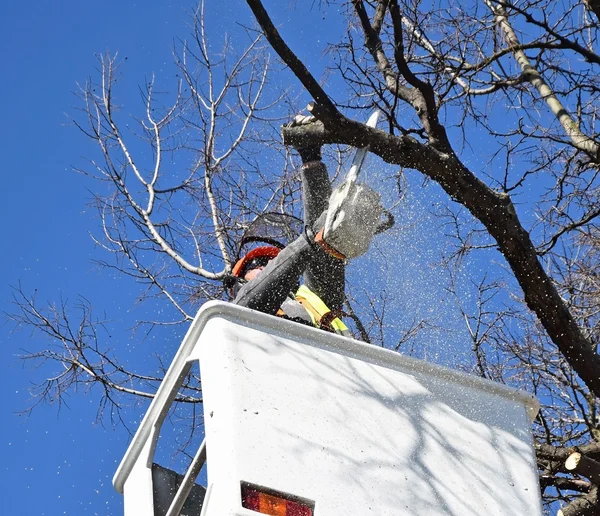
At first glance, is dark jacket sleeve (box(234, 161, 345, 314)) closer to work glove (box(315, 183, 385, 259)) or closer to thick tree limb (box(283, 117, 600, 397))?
work glove (box(315, 183, 385, 259))

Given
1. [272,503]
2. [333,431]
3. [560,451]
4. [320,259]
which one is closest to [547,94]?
[320,259]

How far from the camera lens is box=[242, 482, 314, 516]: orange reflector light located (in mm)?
2777

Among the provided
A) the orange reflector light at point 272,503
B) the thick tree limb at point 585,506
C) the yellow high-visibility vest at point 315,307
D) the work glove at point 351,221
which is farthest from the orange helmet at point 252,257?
the orange reflector light at point 272,503

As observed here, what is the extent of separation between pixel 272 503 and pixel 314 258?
2290mm

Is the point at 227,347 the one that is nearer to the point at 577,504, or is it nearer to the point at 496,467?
the point at 496,467

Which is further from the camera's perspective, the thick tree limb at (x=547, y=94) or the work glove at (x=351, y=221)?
the thick tree limb at (x=547, y=94)

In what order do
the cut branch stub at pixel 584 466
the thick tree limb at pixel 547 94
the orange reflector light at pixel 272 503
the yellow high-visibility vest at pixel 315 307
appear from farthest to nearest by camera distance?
the thick tree limb at pixel 547 94 → the yellow high-visibility vest at pixel 315 307 → the cut branch stub at pixel 584 466 → the orange reflector light at pixel 272 503

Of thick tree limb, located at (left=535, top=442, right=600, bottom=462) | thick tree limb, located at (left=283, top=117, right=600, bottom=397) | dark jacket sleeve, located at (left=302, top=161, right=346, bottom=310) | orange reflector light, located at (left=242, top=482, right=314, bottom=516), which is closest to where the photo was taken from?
orange reflector light, located at (left=242, top=482, right=314, bottom=516)

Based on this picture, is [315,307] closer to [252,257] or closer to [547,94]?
[252,257]

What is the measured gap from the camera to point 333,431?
3135mm

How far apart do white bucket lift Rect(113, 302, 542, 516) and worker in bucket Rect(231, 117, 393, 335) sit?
50.1 inches

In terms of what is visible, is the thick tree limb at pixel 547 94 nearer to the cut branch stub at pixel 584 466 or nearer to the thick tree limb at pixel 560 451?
the thick tree limb at pixel 560 451

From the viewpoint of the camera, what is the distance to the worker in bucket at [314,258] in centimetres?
475

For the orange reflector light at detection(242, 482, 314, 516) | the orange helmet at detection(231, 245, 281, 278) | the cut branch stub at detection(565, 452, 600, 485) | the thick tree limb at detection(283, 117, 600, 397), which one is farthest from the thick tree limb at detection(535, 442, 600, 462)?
the orange reflector light at detection(242, 482, 314, 516)
